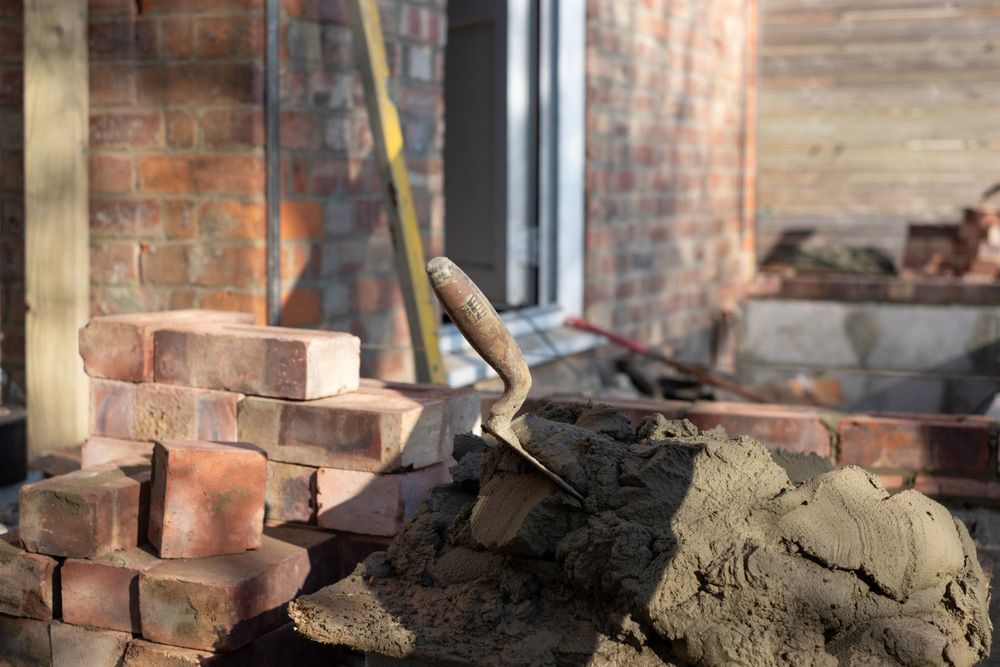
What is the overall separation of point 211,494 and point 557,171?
3.60m

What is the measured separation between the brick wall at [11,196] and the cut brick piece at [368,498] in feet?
6.18

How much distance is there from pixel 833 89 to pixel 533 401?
6.15 meters

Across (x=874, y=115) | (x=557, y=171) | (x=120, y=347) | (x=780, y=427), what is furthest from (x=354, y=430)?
(x=874, y=115)

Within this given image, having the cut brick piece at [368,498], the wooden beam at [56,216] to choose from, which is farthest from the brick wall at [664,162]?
the cut brick piece at [368,498]

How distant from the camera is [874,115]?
346 inches

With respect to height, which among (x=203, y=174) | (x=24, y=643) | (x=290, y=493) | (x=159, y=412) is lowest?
(x=24, y=643)

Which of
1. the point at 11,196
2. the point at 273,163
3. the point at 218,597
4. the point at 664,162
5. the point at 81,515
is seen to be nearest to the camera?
the point at 218,597

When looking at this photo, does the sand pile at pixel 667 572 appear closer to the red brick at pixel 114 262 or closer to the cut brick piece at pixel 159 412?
the cut brick piece at pixel 159 412

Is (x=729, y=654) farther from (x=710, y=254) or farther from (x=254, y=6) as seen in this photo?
A: (x=710, y=254)

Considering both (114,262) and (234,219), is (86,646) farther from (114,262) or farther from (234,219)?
(114,262)

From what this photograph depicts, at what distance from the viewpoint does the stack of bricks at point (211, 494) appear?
2340 millimetres

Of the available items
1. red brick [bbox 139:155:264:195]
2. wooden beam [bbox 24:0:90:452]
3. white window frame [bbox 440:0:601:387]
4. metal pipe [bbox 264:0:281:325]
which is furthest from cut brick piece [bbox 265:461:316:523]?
white window frame [bbox 440:0:601:387]

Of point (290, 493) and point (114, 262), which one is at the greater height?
point (114, 262)

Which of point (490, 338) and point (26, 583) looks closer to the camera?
point (490, 338)
